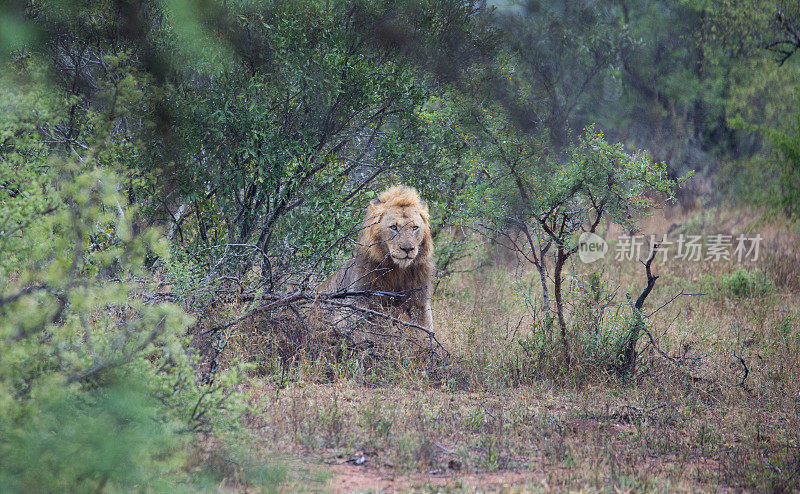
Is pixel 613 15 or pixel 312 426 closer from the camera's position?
pixel 312 426

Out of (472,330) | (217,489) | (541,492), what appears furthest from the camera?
(472,330)

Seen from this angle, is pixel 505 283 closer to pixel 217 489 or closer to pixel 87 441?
pixel 217 489

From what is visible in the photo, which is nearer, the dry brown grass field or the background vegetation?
the background vegetation

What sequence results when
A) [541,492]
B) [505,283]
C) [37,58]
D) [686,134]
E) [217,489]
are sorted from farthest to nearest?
1. [686,134]
2. [505,283]
3. [37,58]
4. [541,492]
5. [217,489]

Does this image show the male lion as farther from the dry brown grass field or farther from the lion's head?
the dry brown grass field

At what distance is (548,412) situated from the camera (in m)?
6.32

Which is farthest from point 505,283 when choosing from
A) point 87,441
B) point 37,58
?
point 87,441

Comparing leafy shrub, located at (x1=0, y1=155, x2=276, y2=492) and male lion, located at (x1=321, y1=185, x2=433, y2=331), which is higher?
male lion, located at (x1=321, y1=185, x2=433, y2=331)

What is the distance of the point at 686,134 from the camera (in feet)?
72.4

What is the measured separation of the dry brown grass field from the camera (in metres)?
4.86

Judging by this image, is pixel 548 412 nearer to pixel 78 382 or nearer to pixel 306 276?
pixel 306 276

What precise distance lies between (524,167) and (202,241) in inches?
151

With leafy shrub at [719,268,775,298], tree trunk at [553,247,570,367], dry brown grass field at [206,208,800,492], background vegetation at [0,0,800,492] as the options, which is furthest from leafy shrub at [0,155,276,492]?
leafy shrub at [719,268,775,298]

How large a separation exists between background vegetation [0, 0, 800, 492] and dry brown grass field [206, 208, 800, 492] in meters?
0.03
